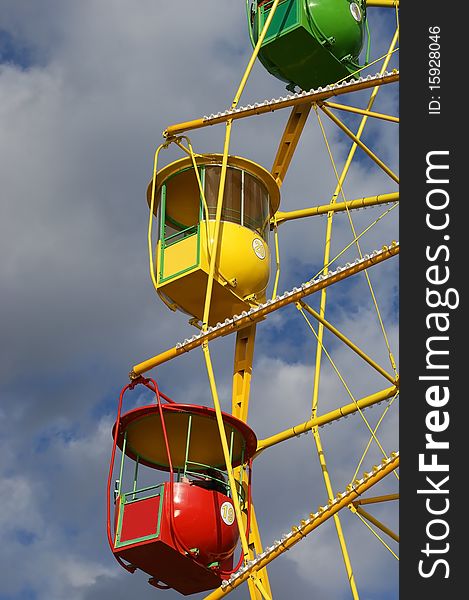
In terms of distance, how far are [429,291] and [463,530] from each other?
8.75 feet

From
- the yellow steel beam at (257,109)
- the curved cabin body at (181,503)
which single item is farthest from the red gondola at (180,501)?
the yellow steel beam at (257,109)

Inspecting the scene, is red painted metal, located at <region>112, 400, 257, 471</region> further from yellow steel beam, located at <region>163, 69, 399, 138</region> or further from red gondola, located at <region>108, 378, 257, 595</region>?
yellow steel beam, located at <region>163, 69, 399, 138</region>

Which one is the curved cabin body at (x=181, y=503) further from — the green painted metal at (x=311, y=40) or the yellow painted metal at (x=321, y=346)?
the green painted metal at (x=311, y=40)

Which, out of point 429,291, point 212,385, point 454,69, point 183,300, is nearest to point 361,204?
point 183,300

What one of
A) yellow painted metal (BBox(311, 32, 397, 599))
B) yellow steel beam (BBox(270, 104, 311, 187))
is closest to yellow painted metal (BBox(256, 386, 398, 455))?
yellow painted metal (BBox(311, 32, 397, 599))

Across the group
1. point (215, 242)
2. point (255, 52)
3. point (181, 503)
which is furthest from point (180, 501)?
point (255, 52)

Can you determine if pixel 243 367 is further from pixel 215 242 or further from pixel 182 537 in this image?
pixel 182 537

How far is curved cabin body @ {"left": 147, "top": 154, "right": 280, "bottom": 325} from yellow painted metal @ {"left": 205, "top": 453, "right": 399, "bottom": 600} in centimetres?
519

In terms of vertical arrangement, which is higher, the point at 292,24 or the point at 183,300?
the point at 292,24

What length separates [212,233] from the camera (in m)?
23.4

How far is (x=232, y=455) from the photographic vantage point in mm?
22750

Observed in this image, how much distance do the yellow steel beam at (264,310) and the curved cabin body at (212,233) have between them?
1.41m

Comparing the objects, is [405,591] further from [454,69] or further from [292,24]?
[292,24]

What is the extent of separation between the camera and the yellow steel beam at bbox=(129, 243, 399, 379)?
20703mm
